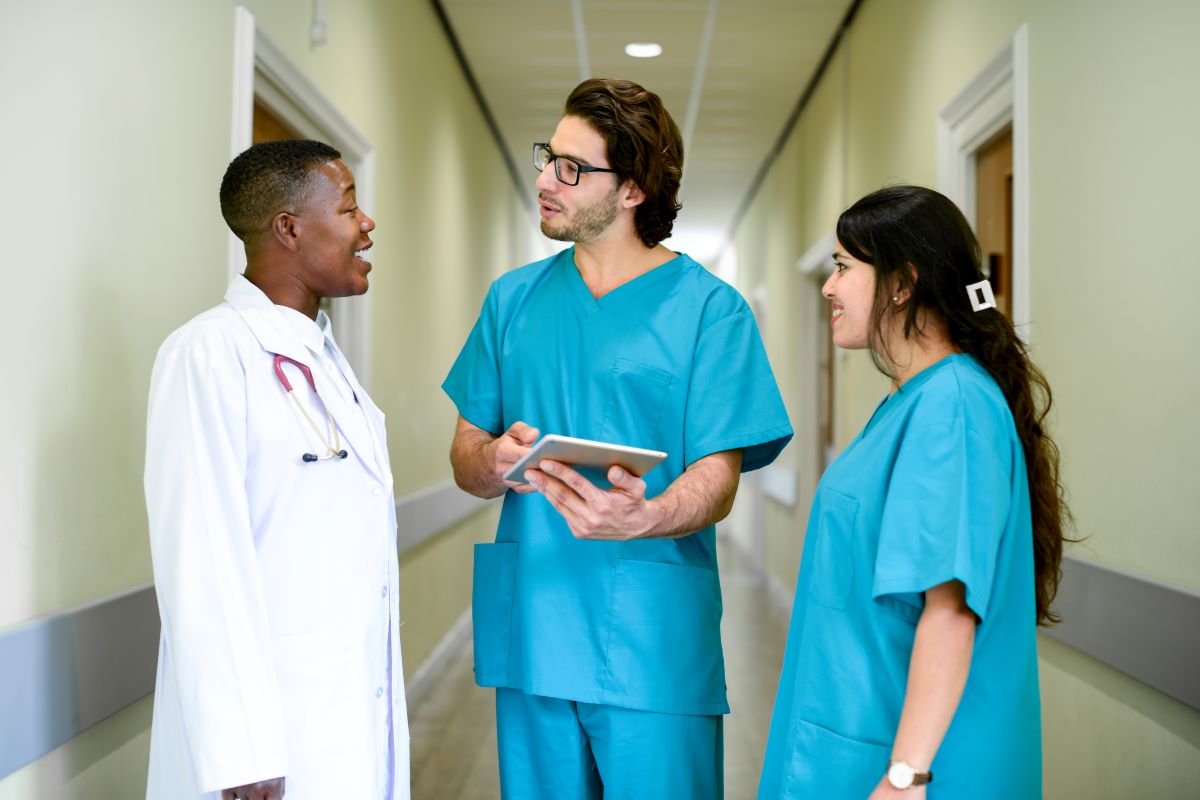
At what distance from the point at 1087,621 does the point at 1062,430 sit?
450mm

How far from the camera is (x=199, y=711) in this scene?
112cm

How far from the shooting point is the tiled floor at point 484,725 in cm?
301

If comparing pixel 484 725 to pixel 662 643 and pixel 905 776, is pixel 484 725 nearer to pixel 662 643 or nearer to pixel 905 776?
pixel 662 643

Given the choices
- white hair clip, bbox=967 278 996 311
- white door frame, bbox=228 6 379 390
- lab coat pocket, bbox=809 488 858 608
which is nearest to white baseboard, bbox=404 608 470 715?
white door frame, bbox=228 6 379 390

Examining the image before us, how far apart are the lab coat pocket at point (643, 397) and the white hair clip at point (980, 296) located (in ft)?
1.57

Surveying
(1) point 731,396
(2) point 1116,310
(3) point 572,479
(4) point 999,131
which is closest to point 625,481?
(3) point 572,479

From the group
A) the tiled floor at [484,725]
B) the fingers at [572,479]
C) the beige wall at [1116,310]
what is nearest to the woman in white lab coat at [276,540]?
the fingers at [572,479]

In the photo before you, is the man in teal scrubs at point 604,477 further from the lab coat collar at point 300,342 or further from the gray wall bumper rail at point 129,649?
the gray wall bumper rail at point 129,649

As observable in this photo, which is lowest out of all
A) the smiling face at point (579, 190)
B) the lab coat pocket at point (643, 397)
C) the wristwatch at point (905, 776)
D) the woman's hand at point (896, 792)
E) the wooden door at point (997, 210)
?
the woman's hand at point (896, 792)

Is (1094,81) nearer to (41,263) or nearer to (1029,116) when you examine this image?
(1029,116)

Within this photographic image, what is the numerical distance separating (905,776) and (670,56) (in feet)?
14.4

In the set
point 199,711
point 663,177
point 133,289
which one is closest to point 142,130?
point 133,289

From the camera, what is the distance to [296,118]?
112 inches

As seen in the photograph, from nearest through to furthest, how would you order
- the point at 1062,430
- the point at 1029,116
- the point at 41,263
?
the point at 41,263 < the point at 1062,430 < the point at 1029,116
